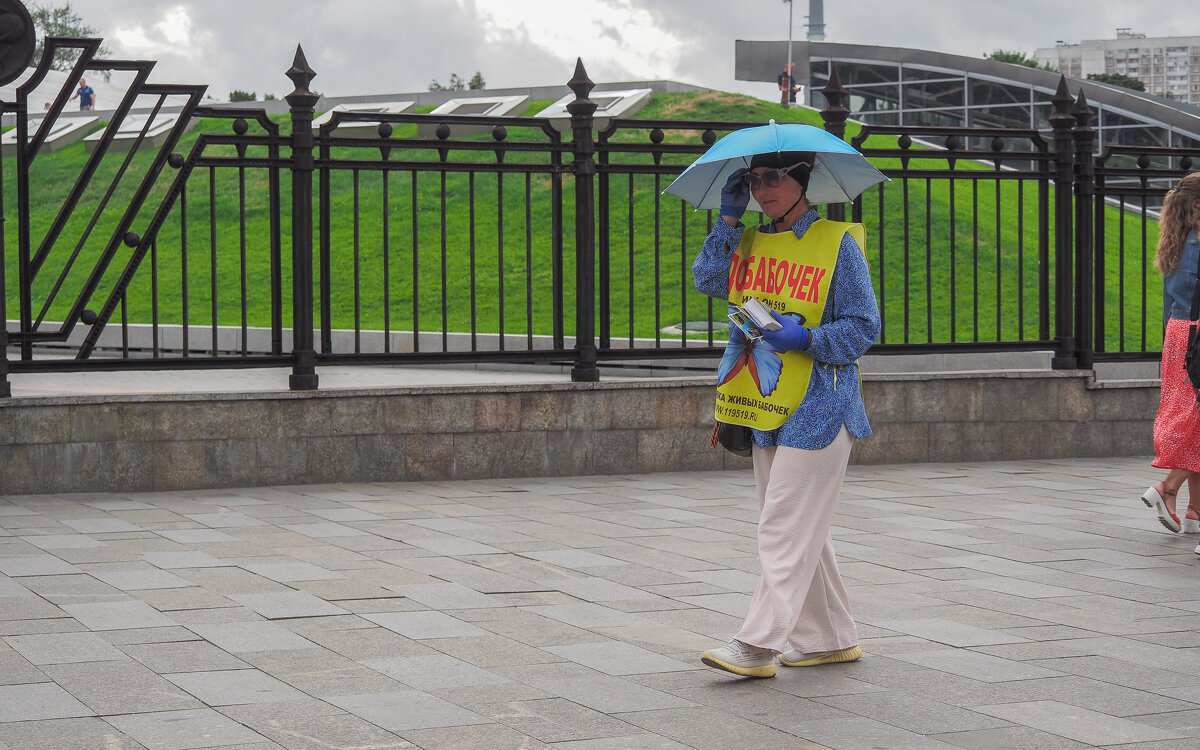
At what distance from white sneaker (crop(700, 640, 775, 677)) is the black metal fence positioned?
421 cm

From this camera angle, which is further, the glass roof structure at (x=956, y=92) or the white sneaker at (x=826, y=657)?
the glass roof structure at (x=956, y=92)

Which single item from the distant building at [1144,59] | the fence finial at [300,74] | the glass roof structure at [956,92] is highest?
the distant building at [1144,59]

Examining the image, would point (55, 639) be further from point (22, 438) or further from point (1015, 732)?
point (22, 438)

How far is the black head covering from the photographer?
5.00 metres

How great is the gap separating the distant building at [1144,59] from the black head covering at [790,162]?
562 ft

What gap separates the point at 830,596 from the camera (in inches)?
200

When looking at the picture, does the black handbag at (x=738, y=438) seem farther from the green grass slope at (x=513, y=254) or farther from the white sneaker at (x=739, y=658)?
the green grass slope at (x=513, y=254)

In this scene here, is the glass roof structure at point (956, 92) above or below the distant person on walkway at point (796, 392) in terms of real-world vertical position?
above

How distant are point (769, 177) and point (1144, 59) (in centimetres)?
19180

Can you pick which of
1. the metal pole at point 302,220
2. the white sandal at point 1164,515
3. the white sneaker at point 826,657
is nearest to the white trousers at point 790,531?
the white sneaker at point 826,657

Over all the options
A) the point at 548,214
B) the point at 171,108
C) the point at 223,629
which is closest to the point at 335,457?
the point at 223,629

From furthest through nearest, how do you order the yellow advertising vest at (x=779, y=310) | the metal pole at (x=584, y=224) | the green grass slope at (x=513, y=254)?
the green grass slope at (x=513, y=254)
the metal pole at (x=584, y=224)
the yellow advertising vest at (x=779, y=310)

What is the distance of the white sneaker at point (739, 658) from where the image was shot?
475 cm

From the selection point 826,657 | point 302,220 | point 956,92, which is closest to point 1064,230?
point 302,220
